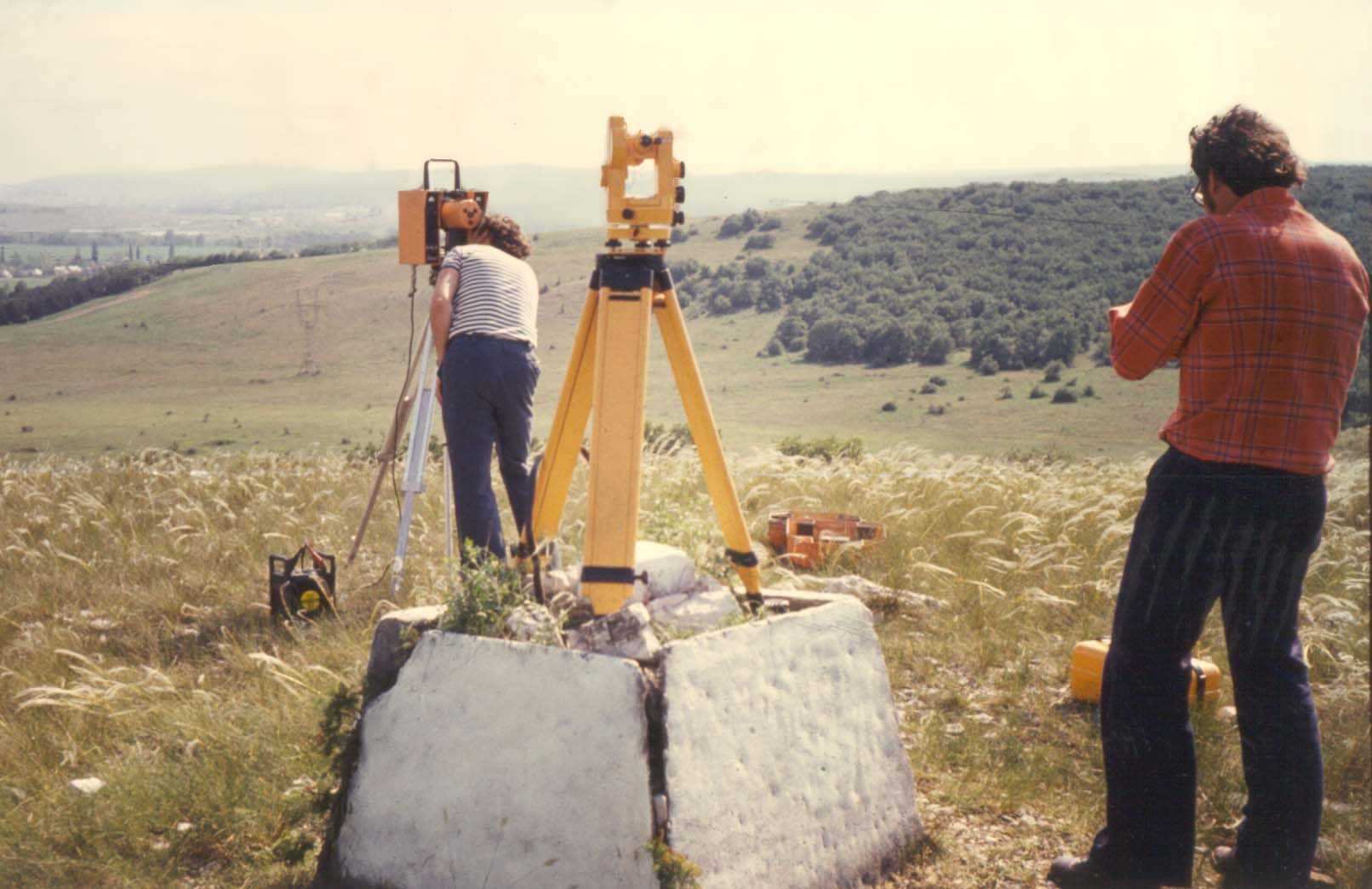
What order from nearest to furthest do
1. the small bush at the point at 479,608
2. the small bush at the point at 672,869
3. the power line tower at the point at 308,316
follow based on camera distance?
the small bush at the point at 672,869 → the small bush at the point at 479,608 → the power line tower at the point at 308,316

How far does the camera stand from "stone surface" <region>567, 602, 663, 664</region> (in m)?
2.53

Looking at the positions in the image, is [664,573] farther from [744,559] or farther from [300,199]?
[300,199]

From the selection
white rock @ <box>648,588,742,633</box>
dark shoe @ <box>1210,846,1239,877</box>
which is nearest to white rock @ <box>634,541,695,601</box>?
white rock @ <box>648,588,742,633</box>

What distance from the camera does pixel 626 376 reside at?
2.68 metres

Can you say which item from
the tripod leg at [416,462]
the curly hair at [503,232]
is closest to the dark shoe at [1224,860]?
the tripod leg at [416,462]

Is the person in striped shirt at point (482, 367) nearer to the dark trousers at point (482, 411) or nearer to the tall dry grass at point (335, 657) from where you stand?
the dark trousers at point (482, 411)

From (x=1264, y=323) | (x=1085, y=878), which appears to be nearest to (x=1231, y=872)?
(x=1085, y=878)

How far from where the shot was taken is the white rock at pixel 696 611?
276 centimetres

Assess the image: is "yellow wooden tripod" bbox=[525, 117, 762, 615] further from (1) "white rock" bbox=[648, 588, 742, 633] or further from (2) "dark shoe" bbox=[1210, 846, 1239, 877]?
(2) "dark shoe" bbox=[1210, 846, 1239, 877]

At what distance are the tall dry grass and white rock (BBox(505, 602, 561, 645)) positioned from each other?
0.58 m

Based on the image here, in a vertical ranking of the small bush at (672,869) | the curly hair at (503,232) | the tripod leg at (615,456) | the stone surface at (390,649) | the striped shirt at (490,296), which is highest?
the curly hair at (503,232)

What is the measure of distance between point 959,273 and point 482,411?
70.6ft

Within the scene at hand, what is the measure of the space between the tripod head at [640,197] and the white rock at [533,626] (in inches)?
40.1

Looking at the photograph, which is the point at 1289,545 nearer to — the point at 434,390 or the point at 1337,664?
the point at 1337,664
